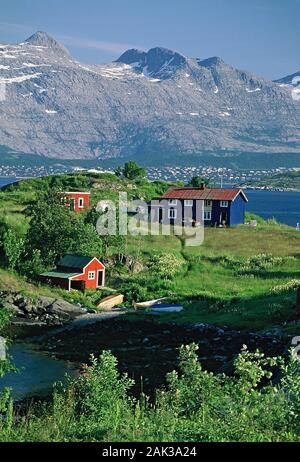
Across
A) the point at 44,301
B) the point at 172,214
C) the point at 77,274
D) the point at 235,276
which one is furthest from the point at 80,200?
the point at 44,301

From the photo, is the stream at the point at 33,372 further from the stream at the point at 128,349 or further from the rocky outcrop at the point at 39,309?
the rocky outcrop at the point at 39,309

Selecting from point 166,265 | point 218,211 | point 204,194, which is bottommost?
point 166,265

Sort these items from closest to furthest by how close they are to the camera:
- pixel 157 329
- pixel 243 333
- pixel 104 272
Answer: pixel 243 333, pixel 157 329, pixel 104 272

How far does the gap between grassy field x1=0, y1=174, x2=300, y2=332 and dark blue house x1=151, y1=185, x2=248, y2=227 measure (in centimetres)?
249

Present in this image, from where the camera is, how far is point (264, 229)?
2936 inches

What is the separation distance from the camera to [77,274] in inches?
2133

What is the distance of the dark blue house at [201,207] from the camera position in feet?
251

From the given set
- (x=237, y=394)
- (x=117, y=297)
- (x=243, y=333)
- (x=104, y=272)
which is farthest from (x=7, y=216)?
(x=237, y=394)

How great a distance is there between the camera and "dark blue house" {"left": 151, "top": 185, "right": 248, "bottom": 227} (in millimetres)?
76625

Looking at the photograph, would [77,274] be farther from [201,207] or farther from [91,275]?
[201,207]

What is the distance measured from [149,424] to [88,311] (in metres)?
35.2

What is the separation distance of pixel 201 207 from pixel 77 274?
26.6m

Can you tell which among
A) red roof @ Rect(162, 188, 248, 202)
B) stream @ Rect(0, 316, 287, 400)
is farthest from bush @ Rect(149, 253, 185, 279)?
red roof @ Rect(162, 188, 248, 202)
